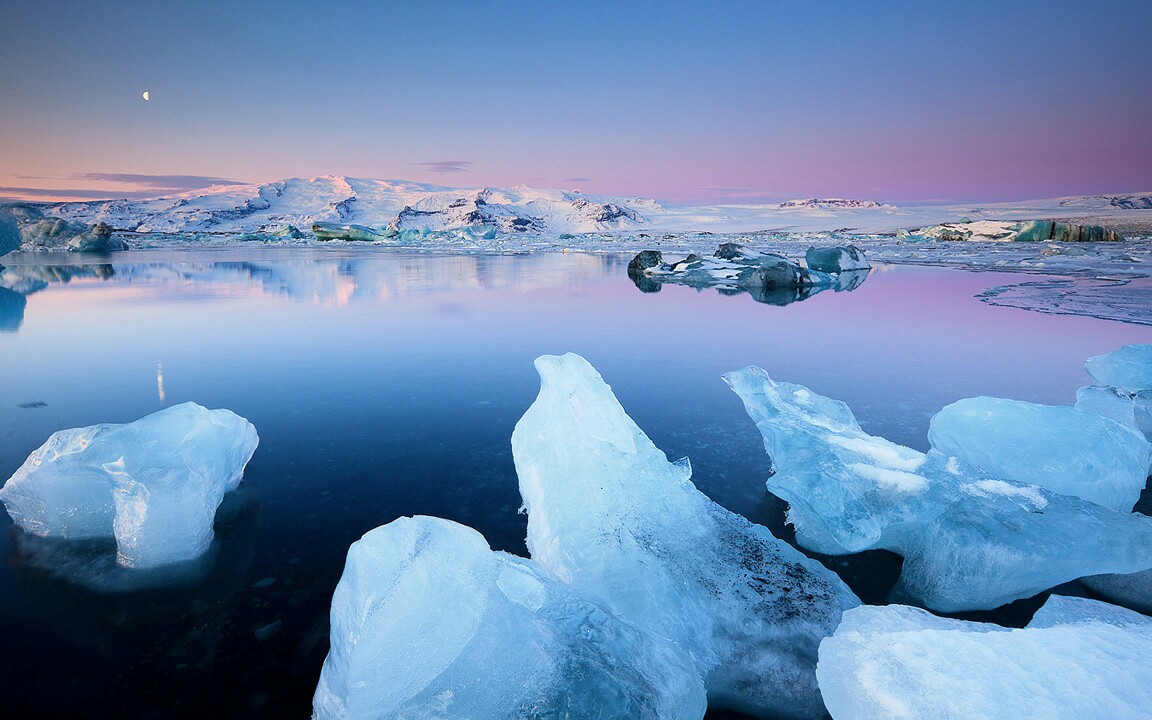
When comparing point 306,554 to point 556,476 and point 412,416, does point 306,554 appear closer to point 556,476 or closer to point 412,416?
point 556,476

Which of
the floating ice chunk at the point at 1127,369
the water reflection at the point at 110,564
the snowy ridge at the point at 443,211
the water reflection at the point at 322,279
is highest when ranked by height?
the snowy ridge at the point at 443,211

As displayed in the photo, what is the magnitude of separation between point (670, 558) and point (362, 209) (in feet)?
423

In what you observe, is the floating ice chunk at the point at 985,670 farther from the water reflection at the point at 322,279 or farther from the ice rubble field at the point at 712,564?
the water reflection at the point at 322,279

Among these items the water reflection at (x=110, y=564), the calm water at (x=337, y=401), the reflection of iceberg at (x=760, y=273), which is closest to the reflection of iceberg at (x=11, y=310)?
the calm water at (x=337, y=401)

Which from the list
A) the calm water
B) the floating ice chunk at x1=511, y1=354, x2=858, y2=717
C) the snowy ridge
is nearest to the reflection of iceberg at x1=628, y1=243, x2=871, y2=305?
the calm water

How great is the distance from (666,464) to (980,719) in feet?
4.76

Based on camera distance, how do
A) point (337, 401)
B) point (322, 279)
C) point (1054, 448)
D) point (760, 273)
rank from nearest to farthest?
point (1054, 448) < point (337, 401) < point (760, 273) < point (322, 279)

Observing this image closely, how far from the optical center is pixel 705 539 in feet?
7.09

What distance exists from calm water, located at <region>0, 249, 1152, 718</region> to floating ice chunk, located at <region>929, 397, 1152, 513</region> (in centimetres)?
70

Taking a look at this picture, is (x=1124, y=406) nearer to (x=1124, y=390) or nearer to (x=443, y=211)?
(x=1124, y=390)

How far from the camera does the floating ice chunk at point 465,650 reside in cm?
126

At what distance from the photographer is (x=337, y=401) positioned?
13.7ft

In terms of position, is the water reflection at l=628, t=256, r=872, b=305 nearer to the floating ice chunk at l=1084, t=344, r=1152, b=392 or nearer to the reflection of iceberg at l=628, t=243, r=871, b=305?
the reflection of iceberg at l=628, t=243, r=871, b=305

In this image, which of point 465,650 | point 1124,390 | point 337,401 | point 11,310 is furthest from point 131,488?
point 11,310
